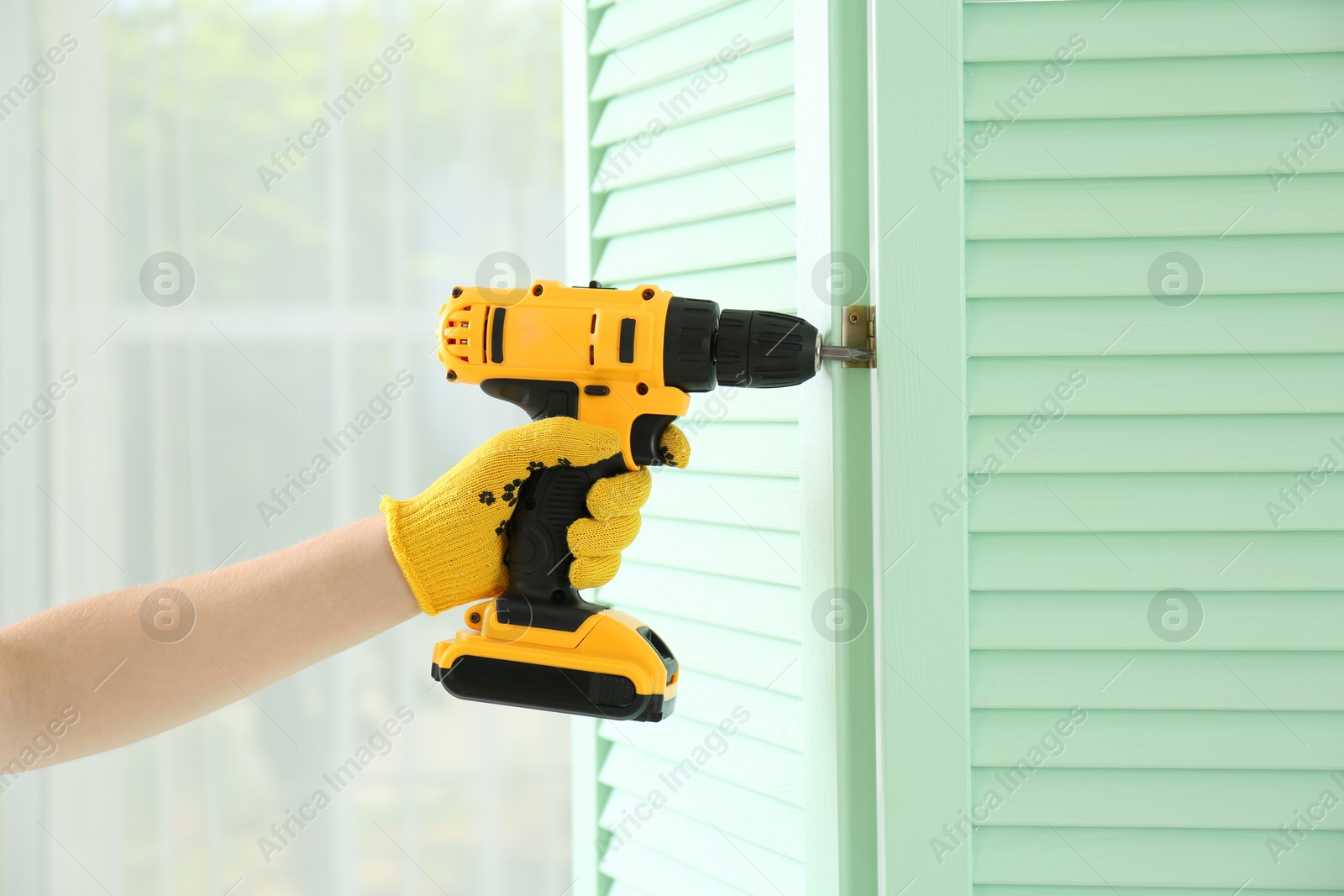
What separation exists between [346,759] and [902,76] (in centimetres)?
115

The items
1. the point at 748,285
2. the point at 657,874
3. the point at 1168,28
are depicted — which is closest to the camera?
the point at 1168,28

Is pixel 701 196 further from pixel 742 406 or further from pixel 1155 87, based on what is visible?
pixel 1155 87

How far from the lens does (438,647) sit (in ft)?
2.43

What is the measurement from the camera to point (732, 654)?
0.84m

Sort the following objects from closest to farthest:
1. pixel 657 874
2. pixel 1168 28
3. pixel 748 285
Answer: pixel 1168 28 → pixel 748 285 → pixel 657 874

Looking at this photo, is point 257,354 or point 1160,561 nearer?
point 1160,561

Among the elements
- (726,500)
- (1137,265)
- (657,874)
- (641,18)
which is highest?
(641,18)

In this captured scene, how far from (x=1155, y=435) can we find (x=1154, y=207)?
7.3 inches

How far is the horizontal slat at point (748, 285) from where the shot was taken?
77 centimetres

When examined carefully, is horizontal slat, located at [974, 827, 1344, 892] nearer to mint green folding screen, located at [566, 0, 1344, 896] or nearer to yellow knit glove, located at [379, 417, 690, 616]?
mint green folding screen, located at [566, 0, 1344, 896]

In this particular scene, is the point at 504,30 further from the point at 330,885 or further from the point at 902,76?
the point at 330,885

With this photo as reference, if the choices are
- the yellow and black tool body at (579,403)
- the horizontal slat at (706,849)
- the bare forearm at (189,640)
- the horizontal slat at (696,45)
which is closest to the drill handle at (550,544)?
the yellow and black tool body at (579,403)

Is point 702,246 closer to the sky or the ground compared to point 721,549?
closer to the sky

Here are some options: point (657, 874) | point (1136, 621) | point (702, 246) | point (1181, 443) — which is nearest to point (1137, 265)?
point (1181, 443)
